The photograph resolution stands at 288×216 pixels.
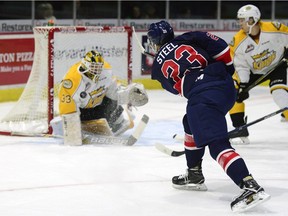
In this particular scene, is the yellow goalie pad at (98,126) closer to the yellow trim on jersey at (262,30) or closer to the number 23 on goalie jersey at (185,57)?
the yellow trim on jersey at (262,30)

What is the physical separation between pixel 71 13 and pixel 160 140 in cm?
386

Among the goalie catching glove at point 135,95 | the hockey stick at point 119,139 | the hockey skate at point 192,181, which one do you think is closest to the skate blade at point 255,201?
the hockey skate at point 192,181

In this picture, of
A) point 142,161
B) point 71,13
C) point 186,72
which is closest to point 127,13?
point 71,13

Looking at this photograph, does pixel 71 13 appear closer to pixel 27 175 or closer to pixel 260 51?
pixel 260 51

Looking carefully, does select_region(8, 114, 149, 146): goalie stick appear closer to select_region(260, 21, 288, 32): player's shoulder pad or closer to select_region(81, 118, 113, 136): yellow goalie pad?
select_region(81, 118, 113, 136): yellow goalie pad

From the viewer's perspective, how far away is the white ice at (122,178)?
3420 millimetres

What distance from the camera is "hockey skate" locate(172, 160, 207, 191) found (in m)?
3.81

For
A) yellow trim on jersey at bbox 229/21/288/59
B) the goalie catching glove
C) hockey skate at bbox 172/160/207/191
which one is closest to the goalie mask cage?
the goalie catching glove

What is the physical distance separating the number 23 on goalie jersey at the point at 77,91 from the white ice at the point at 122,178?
0.27m

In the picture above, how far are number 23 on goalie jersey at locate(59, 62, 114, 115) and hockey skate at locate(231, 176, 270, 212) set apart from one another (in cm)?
190

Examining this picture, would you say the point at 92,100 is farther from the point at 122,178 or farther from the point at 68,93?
the point at 122,178

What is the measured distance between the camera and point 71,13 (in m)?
8.91

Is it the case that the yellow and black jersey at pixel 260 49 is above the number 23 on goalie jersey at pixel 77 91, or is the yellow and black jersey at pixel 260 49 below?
above

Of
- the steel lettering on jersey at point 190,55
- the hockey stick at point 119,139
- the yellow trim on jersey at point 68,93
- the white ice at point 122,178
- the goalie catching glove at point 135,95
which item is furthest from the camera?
the goalie catching glove at point 135,95
